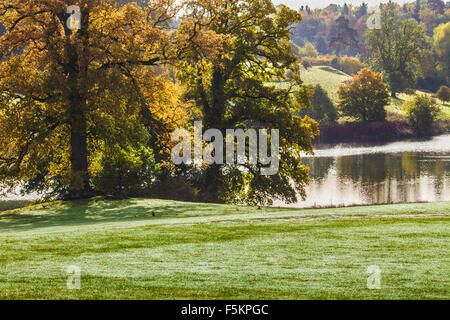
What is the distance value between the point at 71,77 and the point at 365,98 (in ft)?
261

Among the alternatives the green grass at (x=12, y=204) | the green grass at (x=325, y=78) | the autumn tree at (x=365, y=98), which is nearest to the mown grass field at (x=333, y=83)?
the green grass at (x=325, y=78)

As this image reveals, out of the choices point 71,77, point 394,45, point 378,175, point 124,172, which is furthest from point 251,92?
point 394,45

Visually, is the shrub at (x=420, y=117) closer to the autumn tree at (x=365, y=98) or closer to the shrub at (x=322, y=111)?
the autumn tree at (x=365, y=98)

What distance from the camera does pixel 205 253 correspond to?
41.9ft

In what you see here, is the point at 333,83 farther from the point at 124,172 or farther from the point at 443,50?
the point at 124,172

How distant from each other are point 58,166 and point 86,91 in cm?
718

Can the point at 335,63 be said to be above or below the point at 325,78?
above

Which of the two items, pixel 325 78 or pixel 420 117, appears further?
pixel 325 78

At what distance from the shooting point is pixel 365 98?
99.9 m

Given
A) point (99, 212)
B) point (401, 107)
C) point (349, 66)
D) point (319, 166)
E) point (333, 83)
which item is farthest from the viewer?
point (349, 66)

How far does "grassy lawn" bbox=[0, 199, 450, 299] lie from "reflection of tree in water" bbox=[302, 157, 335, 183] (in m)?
A: 34.3

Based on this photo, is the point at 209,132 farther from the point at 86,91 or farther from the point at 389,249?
the point at 389,249

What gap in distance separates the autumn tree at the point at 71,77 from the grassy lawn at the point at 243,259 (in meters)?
12.4
